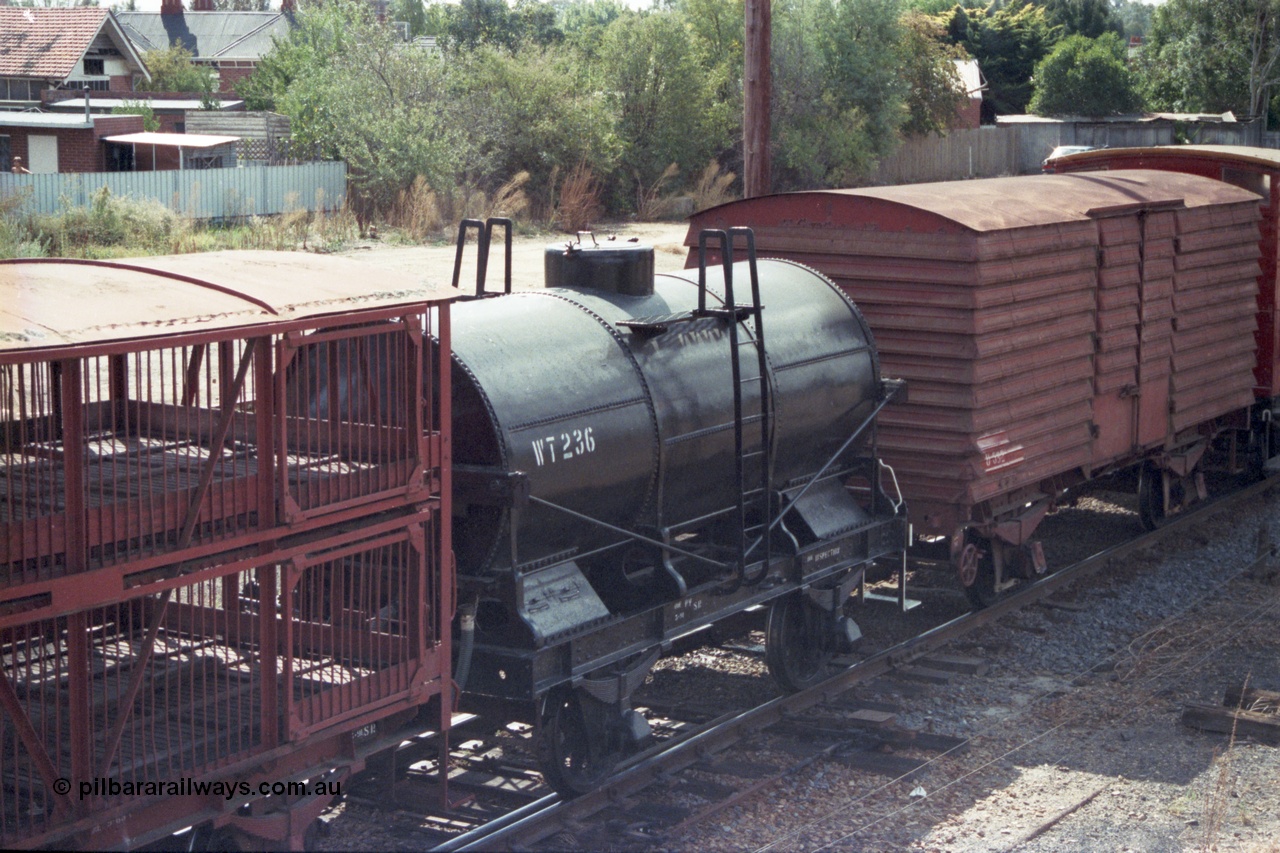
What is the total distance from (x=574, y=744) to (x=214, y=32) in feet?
269

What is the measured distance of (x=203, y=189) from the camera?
104ft

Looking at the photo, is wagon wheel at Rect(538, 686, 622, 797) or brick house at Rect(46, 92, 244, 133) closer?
wagon wheel at Rect(538, 686, 622, 797)

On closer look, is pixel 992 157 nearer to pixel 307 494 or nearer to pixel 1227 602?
pixel 1227 602

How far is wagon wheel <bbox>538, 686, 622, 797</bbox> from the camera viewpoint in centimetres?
714

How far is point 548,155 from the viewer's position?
1407 inches

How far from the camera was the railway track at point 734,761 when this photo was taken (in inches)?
271

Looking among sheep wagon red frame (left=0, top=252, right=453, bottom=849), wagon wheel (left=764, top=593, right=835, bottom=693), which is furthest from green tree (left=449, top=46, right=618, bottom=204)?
sheep wagon red frame (left=0, top=252, right=453, bottom=849)

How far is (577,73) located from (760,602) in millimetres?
31766

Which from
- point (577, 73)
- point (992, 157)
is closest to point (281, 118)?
point (577, 73)

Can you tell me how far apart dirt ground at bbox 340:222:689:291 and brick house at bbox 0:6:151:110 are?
28820 millimetres

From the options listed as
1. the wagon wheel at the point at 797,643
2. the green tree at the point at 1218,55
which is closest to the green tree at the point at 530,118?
the wagon wheel at the point at 797,643

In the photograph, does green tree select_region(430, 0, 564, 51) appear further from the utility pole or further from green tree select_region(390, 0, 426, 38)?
the utility pole

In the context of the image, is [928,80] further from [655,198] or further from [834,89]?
[655,198]

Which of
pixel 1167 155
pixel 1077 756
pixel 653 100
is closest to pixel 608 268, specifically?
pixel 1077 756
